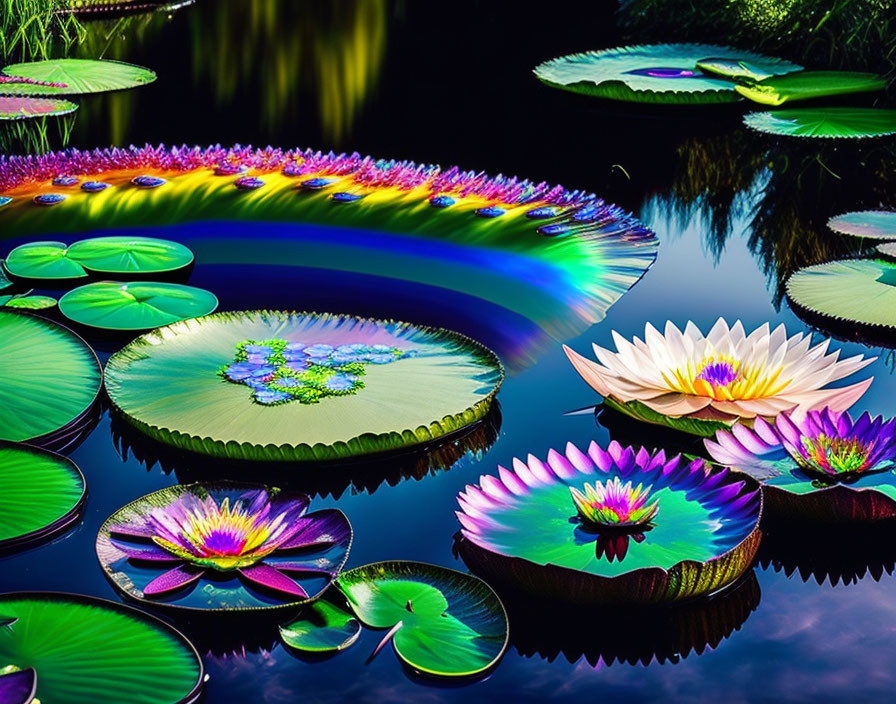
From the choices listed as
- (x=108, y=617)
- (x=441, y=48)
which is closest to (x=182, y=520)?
(x=108, y=617)

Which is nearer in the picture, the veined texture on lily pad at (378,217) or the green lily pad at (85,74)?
the veined texture on lily pad at (378,217)

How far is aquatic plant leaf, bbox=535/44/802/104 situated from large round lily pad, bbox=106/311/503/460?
8.11 ft

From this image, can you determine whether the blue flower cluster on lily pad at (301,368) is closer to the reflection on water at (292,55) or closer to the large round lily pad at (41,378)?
the large round lily pad at (41,378)

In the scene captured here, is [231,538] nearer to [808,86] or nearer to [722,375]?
[722,375]

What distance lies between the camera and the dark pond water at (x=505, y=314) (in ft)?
5.14

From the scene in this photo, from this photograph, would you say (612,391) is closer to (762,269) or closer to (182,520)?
(182,520)

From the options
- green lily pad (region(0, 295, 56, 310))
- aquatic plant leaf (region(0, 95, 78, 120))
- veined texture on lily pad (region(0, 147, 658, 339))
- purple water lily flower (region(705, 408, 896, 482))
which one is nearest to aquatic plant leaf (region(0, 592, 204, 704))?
purple water lily flower (region(705, 408, 896, 482))

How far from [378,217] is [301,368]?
1049mm

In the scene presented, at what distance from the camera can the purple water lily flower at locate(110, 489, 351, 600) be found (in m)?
1.68

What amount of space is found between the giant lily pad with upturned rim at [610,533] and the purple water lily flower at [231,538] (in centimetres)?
22

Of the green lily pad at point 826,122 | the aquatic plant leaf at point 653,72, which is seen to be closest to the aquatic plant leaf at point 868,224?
the green lily pad at point 826,122

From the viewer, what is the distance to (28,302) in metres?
2.69

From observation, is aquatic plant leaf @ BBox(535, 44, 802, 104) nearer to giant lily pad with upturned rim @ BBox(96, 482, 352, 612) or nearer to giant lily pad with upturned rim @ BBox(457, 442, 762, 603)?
giant lily pad with upturned rim @ BBox(457, 442, 762, 603)

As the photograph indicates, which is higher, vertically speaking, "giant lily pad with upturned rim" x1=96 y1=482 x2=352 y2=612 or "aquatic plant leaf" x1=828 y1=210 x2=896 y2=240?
"aquatic plant leaf" x1=828 y1=210 x2=896 y2=240
